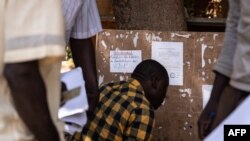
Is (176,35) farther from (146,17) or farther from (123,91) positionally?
(123,91)

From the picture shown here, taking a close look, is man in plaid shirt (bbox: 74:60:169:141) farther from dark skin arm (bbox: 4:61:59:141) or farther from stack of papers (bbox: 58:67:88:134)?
dark skin arm (bbox: 4:61:59:141)

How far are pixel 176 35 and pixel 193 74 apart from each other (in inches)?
14.0

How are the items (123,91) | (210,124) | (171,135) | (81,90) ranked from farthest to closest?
(171,135)
(123,91)
(210,124)
(81,90)

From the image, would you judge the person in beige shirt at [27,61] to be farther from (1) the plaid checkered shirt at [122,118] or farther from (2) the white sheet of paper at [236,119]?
(1) the plaid checkered shirt at [122,118]

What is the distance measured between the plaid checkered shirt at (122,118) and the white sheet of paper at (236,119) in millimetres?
1712

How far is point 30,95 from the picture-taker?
214 centimetres

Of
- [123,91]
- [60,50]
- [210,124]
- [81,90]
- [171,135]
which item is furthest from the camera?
[171,135]

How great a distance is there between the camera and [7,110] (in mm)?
2186

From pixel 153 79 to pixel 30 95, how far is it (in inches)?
106

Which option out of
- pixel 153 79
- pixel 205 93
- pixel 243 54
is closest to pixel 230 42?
pixel 243 54

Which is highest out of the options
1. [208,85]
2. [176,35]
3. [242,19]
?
[242,19]

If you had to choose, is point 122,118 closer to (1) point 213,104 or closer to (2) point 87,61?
(2) point 87,61

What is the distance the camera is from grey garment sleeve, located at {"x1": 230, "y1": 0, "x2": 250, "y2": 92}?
8.38ft

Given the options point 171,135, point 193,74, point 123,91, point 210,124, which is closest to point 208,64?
point 193,74
